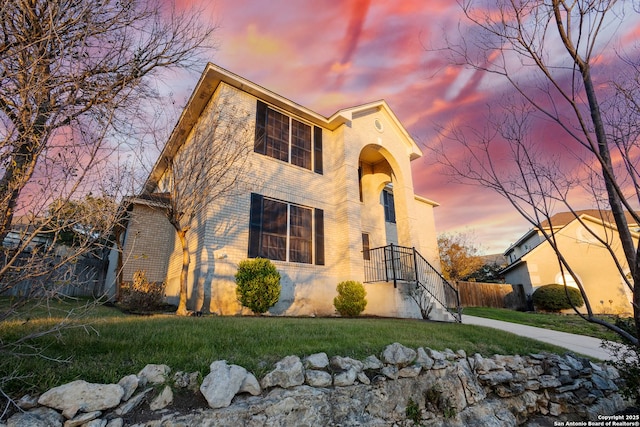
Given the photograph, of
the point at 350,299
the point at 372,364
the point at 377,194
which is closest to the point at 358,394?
the point at 372,364

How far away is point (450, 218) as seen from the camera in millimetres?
6516

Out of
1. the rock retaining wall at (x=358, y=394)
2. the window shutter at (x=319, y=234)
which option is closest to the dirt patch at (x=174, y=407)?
the rock retaining wall at (x=358, y=394)

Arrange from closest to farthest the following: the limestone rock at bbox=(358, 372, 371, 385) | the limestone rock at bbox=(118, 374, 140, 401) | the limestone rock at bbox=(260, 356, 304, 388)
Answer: the limestone rock at bbox=(118, 374, 140, 401), the limestone rock at bbox=(260, 356, 304, 388), the limestone rock at bbox=(358, 372, 371, 385)

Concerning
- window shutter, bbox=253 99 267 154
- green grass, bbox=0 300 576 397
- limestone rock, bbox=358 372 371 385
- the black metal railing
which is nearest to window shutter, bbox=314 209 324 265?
the black metal railing

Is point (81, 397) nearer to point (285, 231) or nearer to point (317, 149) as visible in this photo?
point (285, 231)

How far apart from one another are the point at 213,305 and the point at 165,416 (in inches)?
207

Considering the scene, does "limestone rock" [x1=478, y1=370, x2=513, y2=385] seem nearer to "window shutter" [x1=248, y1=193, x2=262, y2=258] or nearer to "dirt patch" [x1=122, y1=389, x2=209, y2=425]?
"dirt patch" [x1=122, y1=389, x2=209, y2=425]

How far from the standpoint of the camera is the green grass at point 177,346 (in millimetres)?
2639

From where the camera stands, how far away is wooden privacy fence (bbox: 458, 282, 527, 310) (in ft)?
60.8

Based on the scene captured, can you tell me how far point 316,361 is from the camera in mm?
3580

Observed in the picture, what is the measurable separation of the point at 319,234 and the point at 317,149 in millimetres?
3224

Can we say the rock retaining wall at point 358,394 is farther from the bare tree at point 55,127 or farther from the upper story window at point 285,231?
the upper story window at point 285,231

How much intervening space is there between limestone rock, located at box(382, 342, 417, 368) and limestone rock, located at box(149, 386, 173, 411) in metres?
2.59

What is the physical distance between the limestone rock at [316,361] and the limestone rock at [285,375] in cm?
14
